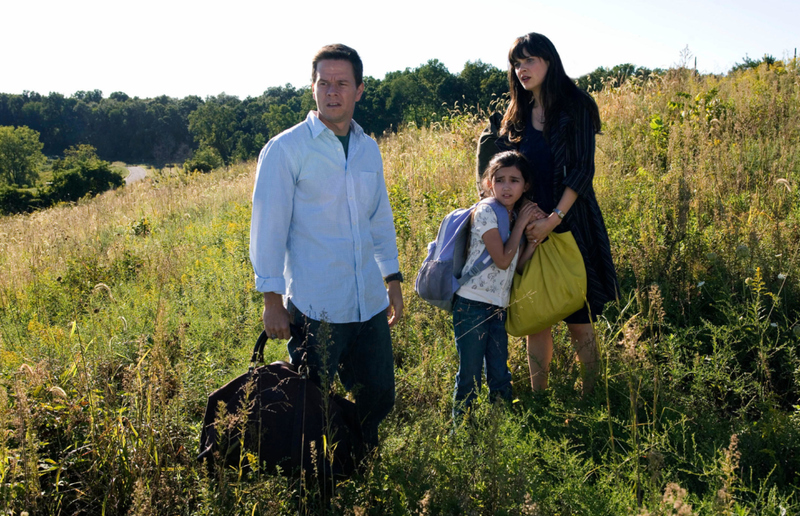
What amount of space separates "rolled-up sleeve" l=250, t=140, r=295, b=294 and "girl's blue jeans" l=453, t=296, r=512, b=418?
44.5 inches

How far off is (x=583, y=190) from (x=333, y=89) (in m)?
1.52

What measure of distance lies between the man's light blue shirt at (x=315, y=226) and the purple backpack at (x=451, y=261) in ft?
1.45

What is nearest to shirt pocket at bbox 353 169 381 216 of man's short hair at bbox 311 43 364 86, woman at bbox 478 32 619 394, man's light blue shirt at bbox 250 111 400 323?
man's light blue shirt at bbox 250 111 400 323

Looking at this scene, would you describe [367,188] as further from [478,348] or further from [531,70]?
[531,70]

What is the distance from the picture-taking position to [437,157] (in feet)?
29.7

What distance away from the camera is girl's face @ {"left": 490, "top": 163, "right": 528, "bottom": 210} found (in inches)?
115

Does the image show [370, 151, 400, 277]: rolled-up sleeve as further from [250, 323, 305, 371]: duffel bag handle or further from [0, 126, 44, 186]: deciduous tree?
[0, 126, 44, 186]: deciduous tree

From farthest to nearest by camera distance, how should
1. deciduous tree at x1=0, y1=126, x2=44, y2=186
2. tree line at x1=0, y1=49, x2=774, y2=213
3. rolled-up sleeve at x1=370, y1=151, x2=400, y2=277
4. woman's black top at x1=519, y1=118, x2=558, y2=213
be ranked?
deciduous tree at x1=0, y1=126, x2=44, y2=186 < tree line at x1=0, y1=49, x2=774, y2=213 < woman's black top at x1=519, y1=118, x2=558, y2=213 < rolled-up sleeve at x1=370, y1=151, x2=400, y2=277

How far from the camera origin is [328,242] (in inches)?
95.4

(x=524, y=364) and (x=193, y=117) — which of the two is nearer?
(x=524, y=364)

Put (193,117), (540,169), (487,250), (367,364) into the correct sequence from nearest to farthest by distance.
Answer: (367,364) < (487,250) < (540,169) < (193,117)

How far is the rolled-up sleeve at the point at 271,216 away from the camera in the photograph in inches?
89.7

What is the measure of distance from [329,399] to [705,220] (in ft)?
14.0

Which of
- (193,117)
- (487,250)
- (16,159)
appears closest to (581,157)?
(487,250)
